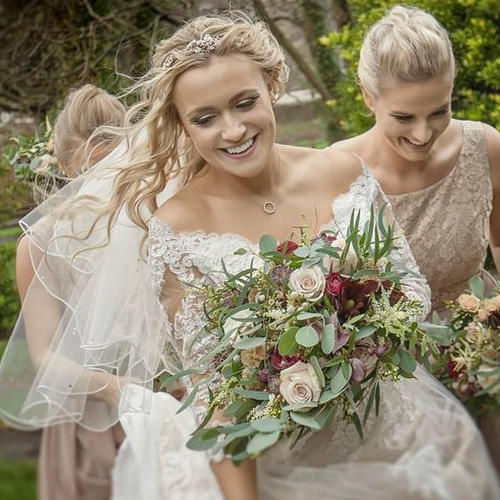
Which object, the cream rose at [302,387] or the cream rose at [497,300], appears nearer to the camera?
the cream rose at [302,387]

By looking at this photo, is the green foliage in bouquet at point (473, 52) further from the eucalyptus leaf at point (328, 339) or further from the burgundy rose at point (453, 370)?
the eucalyptus leaf at point (328, 339)

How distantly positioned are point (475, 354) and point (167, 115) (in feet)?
3.96

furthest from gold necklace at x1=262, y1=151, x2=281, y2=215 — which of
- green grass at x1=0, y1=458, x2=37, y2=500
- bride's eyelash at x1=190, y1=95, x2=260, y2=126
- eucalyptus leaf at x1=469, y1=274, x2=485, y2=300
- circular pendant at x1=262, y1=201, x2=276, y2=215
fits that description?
green grass at x1=0, y1=458, x2=37, y2=500

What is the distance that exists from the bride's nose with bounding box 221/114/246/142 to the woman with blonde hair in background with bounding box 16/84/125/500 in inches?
34.5

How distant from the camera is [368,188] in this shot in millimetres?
3615

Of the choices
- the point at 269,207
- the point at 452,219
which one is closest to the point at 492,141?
the point at 452,219

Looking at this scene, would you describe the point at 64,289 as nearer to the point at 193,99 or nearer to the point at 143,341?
the point at 143,341

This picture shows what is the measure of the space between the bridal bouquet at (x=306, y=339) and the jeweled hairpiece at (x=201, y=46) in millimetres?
664

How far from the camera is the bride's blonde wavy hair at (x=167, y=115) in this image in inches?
132

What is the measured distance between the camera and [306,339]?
2809mm

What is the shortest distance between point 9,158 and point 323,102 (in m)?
3.70

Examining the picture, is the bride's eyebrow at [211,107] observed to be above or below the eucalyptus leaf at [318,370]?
above

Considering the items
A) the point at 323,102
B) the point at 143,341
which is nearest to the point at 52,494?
the point at 143,341

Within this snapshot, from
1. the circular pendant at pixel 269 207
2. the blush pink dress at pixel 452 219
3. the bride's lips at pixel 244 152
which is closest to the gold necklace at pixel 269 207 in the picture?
the circular pendant at pixel 269 207
